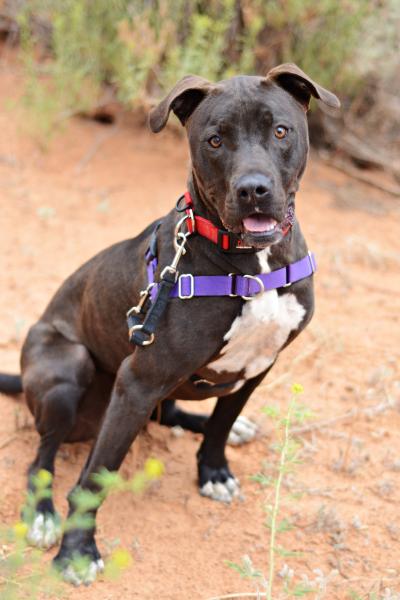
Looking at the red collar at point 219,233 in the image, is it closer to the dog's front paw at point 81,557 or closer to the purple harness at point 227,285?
the purple harness at point 227,285

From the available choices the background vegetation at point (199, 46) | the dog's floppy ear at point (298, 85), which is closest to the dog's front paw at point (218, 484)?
the dog's floppy ear at point (298, 85)

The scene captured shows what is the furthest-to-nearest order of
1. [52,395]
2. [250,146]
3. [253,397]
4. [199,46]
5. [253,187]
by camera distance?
[199,46] → [253,397] → [52,395] → [250,146] → [253,187]

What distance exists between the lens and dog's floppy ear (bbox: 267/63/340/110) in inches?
111

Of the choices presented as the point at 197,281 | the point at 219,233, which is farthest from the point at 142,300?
the point at 219,233

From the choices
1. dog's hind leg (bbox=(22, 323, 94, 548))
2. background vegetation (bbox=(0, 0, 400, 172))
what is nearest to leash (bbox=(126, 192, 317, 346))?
dog's hind leg (bbox=(22, 323, 94, 548))

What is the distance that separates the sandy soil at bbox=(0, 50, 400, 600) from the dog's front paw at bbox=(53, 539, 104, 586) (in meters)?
0.04

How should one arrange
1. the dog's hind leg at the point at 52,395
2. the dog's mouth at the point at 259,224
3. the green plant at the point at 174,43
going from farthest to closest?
the green plant at the point at 174,43, the dog's hind leg at the point at 52,395, the dog's mouth at the point at 259,224

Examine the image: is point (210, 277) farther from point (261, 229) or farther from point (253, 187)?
point (253, 187)

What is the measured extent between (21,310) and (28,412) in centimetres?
123

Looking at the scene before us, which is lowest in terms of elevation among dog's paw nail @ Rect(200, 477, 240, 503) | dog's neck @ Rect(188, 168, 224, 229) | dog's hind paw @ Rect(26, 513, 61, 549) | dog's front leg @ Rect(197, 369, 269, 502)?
dog's hind paw @ Rect(26, 513, 61, 549)

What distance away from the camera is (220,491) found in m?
3.62

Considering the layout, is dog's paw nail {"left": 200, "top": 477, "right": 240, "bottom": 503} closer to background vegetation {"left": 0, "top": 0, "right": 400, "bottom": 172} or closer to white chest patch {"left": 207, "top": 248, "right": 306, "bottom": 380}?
white chest patch {"left": 207, "top": 248, "right": 306, "bottom": 380}

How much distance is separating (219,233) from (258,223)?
0.19m

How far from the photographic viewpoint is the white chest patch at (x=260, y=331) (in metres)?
2.88
